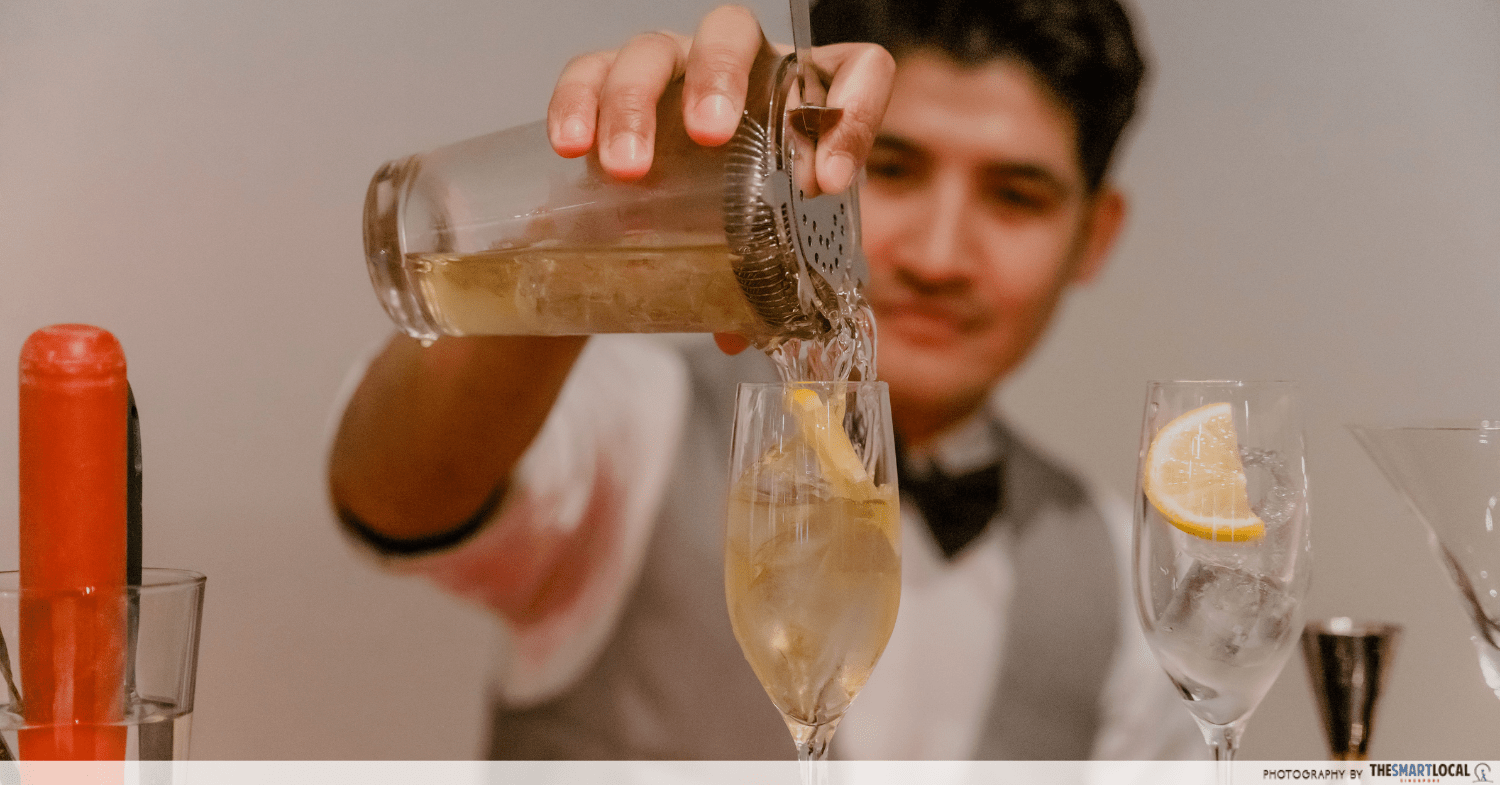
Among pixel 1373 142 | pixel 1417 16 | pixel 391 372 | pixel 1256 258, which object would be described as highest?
pixel 1417 16

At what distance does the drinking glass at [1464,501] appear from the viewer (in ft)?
2.27

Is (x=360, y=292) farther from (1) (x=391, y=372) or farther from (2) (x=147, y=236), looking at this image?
(2) (x=147, y=236)

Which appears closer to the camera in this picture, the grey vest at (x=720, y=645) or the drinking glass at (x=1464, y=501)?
the drinking glass at (x=1464, y=501)

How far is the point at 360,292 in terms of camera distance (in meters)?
1.28

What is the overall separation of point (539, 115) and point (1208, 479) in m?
0.87

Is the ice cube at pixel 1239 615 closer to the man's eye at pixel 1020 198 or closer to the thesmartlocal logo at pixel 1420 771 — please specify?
the man's eye at pixel 1020 198

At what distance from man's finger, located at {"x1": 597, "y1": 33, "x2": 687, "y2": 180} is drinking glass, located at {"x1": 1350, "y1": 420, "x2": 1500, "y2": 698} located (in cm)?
51

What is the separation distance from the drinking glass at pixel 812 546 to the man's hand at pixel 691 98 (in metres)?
0.17

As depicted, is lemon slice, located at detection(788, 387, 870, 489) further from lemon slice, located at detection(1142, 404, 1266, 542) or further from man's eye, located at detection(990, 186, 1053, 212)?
man's eye, located at detection(990, 186, 1053, 212)

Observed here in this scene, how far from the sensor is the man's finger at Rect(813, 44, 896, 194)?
749 millimetres

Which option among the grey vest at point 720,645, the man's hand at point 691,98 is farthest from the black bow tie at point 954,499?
the man's hand at point 691,98

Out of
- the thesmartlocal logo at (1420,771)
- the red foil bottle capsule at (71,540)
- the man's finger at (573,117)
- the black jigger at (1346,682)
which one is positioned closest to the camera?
the red foil bottle capsule at (71,540)

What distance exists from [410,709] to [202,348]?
496 mm

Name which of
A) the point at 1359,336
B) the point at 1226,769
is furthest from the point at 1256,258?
the point at 1226,769
